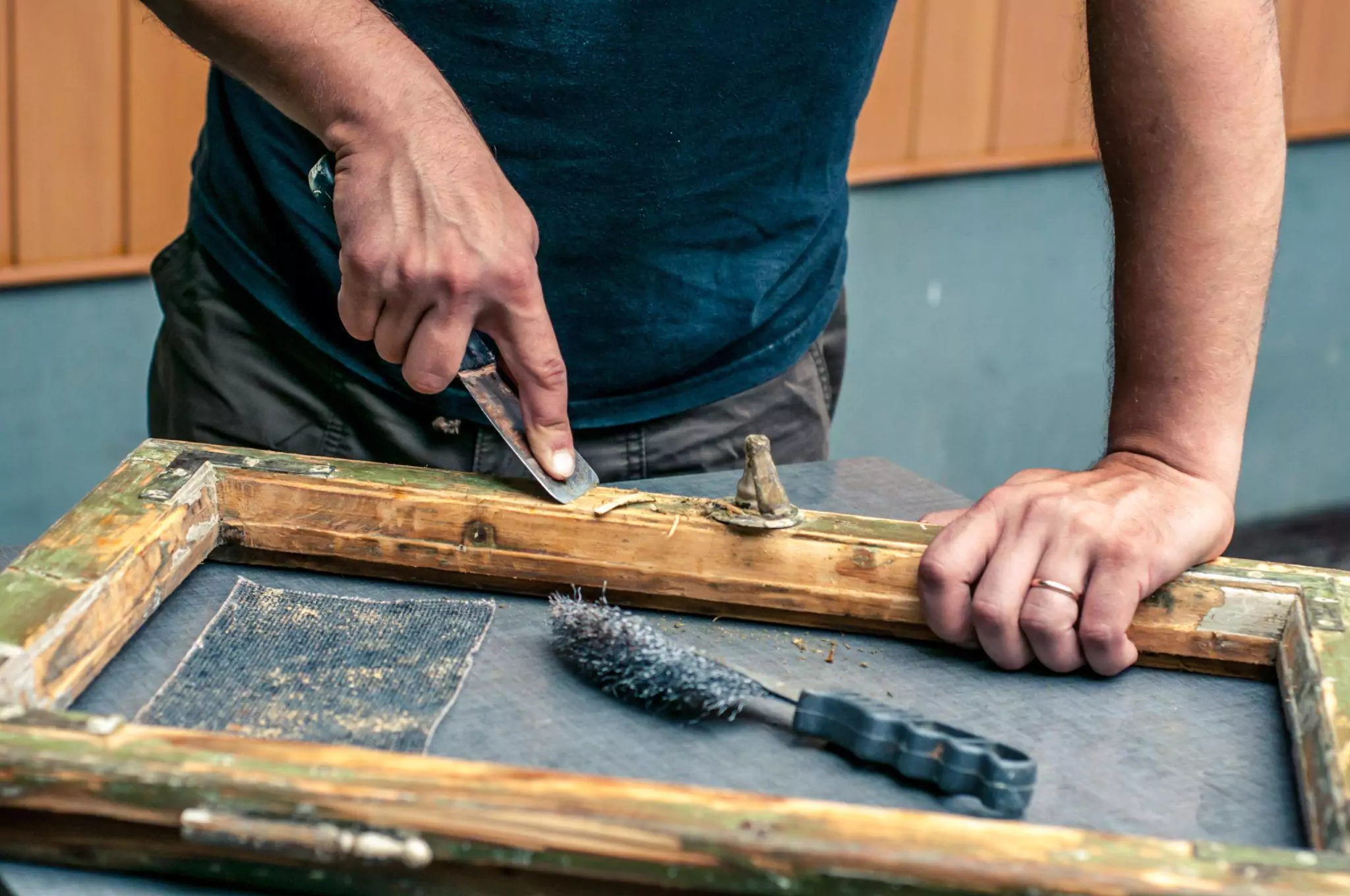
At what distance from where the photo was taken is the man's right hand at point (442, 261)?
90cm

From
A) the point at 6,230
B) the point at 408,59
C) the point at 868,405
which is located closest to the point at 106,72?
the point at 6,230

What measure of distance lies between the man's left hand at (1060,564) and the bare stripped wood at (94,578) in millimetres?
489

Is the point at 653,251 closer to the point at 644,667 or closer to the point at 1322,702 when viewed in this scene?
the point at 644,667

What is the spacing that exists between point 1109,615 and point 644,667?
30cm

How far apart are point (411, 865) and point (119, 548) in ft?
1.13

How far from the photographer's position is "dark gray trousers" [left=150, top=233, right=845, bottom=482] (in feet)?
3.88

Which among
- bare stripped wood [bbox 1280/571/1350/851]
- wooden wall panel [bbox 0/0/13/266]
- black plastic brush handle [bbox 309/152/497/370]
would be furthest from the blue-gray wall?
bare stripped wood [bbox 1280/571/1350/851]

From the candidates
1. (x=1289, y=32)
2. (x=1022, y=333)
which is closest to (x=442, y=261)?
(x=1022, y=333)

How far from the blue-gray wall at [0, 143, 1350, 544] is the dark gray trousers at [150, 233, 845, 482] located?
0.91m

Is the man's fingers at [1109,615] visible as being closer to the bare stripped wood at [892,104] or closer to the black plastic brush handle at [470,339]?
the black plastic brush handle at [470,339]

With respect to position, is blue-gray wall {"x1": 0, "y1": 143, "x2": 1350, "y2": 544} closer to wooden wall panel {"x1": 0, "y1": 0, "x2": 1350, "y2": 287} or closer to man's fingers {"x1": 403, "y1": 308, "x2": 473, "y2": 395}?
wooden wall panel {"x1": 0, "y1": 0, "x2": 1350, "y2": 287}

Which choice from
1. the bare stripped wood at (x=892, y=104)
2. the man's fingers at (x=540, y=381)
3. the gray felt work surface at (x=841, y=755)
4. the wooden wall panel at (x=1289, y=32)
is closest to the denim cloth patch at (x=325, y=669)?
the gray felt work surface at (x=841, y=755)

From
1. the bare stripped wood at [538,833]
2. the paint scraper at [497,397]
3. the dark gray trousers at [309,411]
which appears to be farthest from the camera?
the dark gray trousers at [309,411]

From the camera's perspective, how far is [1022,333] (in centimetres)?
281
